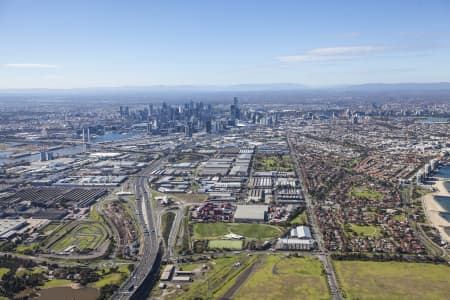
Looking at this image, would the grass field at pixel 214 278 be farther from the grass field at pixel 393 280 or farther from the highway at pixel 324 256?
the grass field at pixel 393 280

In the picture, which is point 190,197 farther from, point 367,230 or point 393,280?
point 393,280

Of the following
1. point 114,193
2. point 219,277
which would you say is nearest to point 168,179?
point 114,193

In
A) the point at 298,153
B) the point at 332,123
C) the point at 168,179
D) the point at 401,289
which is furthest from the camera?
the point at 332,123

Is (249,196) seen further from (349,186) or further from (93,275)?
(93,275)

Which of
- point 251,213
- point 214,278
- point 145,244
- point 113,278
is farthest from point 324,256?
point 113,278

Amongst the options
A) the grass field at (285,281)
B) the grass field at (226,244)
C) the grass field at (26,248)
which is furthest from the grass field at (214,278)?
the grass field at (26,248)

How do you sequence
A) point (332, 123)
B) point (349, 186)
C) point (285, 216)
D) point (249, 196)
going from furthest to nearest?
point (332, 123) < point (349, 186) < point (249, 196) < point (285, 216)

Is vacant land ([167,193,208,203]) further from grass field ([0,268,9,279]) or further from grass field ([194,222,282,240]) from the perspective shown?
grass field ([0,268,9,279])
